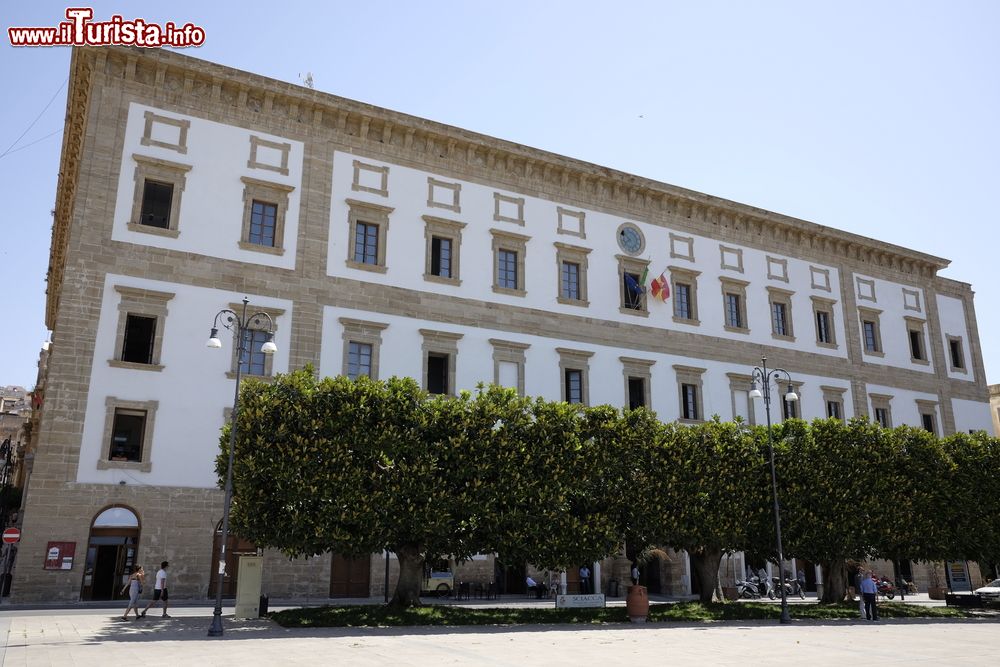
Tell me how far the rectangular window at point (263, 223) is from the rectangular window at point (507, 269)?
9.28 meters

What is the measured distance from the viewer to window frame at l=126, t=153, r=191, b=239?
27.3 meters

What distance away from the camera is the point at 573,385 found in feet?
110

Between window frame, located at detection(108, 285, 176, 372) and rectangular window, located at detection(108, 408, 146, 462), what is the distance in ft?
5.07

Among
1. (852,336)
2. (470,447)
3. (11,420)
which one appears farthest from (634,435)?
(11,420)

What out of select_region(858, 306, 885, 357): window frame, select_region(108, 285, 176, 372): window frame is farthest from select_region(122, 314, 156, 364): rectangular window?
select_region(858, 306, 885, 357): window frame

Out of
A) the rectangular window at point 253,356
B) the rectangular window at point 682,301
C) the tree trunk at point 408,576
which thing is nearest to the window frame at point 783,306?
the rectangular window at point 682,301

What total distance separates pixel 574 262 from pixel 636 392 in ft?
21.0

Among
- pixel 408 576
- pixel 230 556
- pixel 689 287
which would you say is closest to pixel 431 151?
pixel 689 287

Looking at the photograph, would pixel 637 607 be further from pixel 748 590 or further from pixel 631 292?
pixel 631 292

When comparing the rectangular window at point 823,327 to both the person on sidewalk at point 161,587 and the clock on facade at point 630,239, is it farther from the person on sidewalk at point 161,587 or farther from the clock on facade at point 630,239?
the person on sidewalk at point 161,587

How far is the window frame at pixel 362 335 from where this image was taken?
2930 centimetres

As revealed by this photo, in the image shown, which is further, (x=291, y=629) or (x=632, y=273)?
(x=632, y=273)

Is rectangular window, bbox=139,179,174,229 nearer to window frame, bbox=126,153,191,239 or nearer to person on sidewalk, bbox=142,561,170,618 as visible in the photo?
window frame, bbox=126,153,191,239

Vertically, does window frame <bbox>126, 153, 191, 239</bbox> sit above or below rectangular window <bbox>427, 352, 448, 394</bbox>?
above
